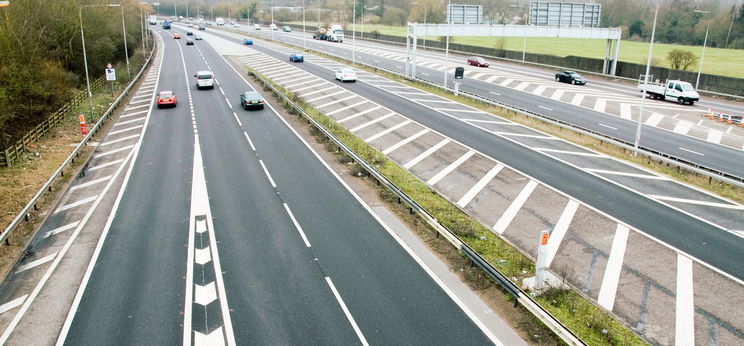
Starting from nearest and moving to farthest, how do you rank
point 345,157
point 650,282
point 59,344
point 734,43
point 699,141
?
point 59,344 < point 650,282 < point 345,157 < point 699,141 < point 734,43

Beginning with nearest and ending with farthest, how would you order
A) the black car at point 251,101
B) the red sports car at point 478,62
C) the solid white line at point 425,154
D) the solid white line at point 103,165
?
1. the solid white line at point 103,165
2. the solid white line at point 425,154
3. the black car at point 251,101
4. the red sports car at point 478,62

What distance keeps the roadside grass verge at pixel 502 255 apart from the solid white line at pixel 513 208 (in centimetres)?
78

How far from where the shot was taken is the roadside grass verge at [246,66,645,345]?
1309 cm

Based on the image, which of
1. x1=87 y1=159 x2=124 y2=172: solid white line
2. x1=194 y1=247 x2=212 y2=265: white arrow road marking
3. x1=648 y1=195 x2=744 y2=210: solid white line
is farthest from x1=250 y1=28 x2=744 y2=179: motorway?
x1=87 y1=159 x2=124 y2=172: solid white line

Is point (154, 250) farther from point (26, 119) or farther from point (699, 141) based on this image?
point (699, 141)

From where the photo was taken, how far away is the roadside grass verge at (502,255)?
1309 cm

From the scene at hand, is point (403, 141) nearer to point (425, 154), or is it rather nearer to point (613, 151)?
point (425, 154)

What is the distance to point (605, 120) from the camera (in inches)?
1612

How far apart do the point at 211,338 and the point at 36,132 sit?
85.1 feet

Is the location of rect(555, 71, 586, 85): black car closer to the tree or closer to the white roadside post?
the tree

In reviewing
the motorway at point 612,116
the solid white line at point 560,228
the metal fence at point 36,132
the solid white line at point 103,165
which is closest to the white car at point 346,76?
the motorway at point 612,116

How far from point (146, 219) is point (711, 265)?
1954 centimetres

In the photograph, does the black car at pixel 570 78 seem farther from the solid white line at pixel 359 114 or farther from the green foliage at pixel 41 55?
the green foliage at pixel 41 55

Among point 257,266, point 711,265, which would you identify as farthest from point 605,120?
point 257,266
